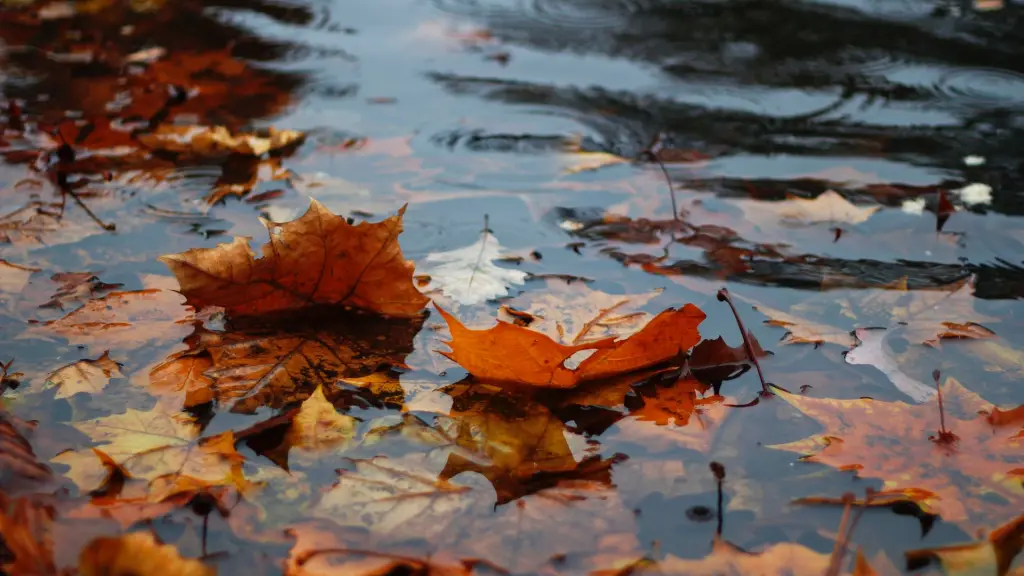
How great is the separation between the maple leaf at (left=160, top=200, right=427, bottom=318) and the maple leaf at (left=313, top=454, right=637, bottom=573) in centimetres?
41

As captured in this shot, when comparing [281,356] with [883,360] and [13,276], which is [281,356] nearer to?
[13,276]

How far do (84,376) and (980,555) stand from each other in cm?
139

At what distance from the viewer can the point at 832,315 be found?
1595 millimetres

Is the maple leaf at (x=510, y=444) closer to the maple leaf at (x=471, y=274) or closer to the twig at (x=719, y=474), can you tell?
the twig at (x=719, y=474)

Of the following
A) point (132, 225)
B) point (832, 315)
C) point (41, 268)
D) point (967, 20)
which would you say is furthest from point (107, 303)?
point (967, 20)

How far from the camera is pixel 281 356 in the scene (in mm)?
1384

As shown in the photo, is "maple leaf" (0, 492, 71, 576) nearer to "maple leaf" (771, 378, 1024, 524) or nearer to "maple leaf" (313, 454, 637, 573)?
"maple leaf" (313, 454, 637, 573)

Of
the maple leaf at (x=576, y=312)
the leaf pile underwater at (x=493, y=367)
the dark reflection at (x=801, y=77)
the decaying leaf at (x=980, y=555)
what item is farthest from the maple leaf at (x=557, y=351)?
the dark reflection at (x=801, y=77)

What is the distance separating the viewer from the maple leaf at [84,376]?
1.32 meters

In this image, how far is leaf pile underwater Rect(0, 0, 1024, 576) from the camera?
108 centimetres

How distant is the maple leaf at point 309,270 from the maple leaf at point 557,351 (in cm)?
23

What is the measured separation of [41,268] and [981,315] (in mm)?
1949

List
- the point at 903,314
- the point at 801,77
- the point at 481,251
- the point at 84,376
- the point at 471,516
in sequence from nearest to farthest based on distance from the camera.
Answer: the point at 471,516 → the point at 84,376 → the point at 903,314 → the point at 481,251 → the point at 801,77

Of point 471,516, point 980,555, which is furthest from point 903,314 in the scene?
point 471,516
